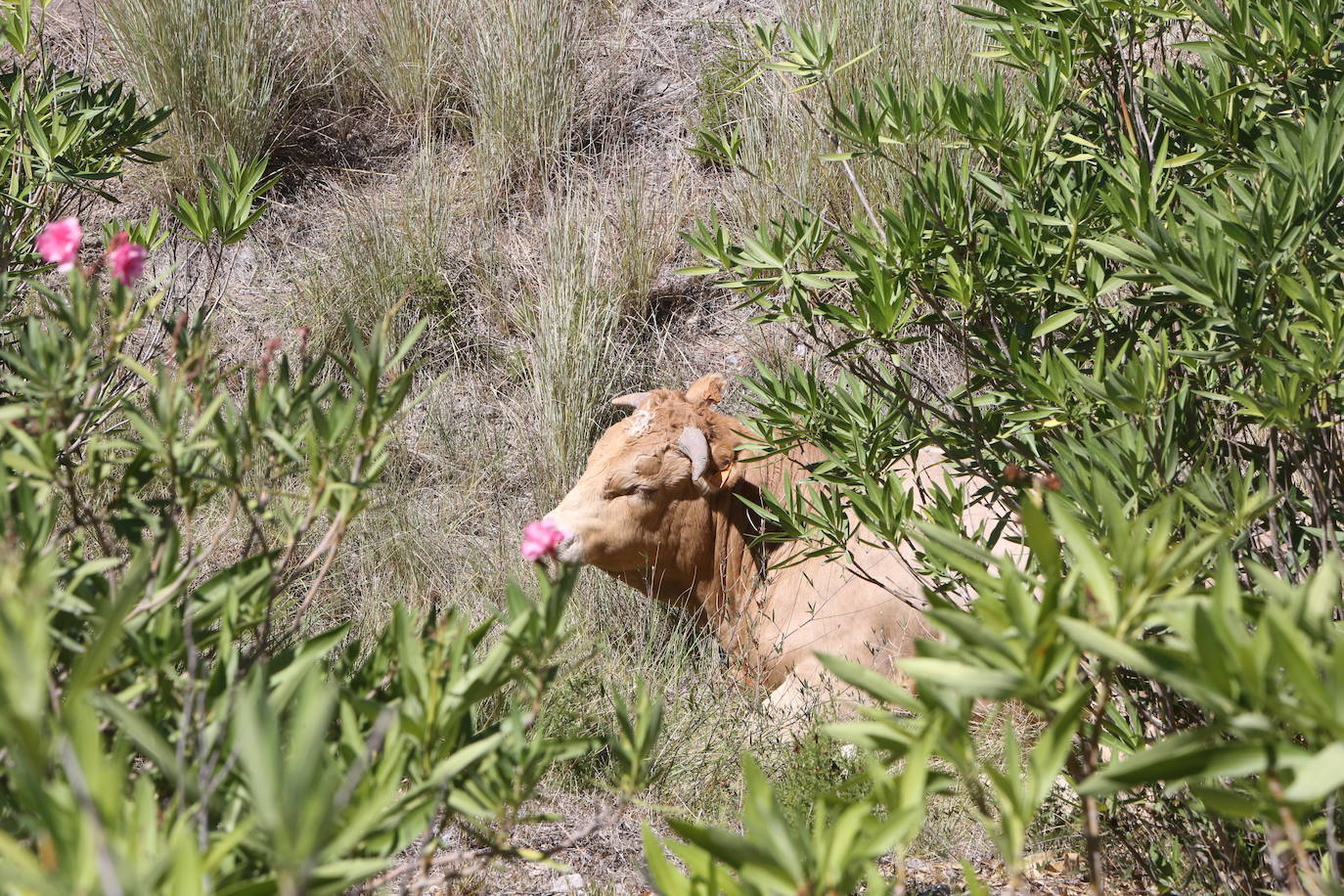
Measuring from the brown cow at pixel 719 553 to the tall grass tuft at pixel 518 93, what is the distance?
2686mm

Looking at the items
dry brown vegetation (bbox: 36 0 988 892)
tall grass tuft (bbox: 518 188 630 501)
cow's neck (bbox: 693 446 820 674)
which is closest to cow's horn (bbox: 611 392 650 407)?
cow's neck (bbox: 693 446 820 674)

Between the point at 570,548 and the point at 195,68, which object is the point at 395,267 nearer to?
the point at 195,68

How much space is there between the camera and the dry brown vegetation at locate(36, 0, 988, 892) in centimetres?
488

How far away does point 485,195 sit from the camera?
5.99m

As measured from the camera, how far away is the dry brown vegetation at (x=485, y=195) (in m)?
4.88

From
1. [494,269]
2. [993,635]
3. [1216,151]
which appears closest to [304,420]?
[993,635]

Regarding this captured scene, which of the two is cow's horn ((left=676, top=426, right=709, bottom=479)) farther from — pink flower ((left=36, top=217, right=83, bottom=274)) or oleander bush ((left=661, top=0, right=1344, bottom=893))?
pink flower ((left=36, top=217, right=83, bottom=274))

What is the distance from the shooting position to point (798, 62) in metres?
2.52

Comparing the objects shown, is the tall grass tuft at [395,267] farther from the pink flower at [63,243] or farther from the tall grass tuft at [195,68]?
the pink flower at [63,243]

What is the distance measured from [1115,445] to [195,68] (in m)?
5.62

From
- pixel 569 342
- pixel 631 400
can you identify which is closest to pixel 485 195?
pixel 569 342

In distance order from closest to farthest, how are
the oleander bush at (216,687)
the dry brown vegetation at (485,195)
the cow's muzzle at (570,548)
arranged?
1. the oleander bush at (216,687)
2. the cow's muzzle at (570,548)
3. the dry brown vegetation at (485,195)

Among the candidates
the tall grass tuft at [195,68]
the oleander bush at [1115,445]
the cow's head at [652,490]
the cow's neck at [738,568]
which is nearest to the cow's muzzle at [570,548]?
the cow's head at [652,490]

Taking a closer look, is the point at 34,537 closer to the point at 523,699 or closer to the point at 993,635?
the point at 993,635
